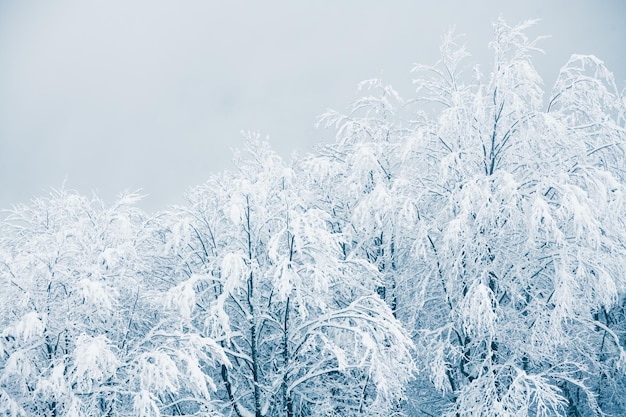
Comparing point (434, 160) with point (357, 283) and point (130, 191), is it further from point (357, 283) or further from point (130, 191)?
point (130, 191)

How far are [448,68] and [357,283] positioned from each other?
5.24 meters

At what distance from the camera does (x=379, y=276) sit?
12805 millimetres

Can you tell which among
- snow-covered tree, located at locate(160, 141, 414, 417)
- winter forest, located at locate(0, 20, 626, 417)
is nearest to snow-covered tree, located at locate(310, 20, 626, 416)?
winter forest, located at locate(0, 20, 626, 417)

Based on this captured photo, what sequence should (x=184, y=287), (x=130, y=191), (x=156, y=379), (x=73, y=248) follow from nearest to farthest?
(x=156, y=379)
(x=184, y=287)
(x=73, y=248)
(x=130, y=191)

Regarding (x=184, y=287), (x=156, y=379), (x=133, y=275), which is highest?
(x=133, y=275)

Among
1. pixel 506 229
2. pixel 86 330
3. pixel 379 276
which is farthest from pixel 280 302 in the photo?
pixel 506 229

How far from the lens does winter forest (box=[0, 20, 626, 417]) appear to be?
9656 millimetres

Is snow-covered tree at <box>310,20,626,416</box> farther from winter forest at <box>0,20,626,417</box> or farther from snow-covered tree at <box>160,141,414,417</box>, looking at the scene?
snow-covered tree at <box>160,141,414,417</box>

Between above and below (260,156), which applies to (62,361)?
below

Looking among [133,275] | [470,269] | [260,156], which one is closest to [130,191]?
[133,275]

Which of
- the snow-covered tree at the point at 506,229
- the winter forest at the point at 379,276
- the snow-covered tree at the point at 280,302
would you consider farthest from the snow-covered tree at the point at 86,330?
the snow-covered tree at the point at 506,229

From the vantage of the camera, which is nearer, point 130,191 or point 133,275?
point 133,275

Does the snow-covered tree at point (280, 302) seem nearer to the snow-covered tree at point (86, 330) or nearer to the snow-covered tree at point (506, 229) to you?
the snow-covered tree at point (86, 330)

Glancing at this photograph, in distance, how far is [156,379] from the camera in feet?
28.9
